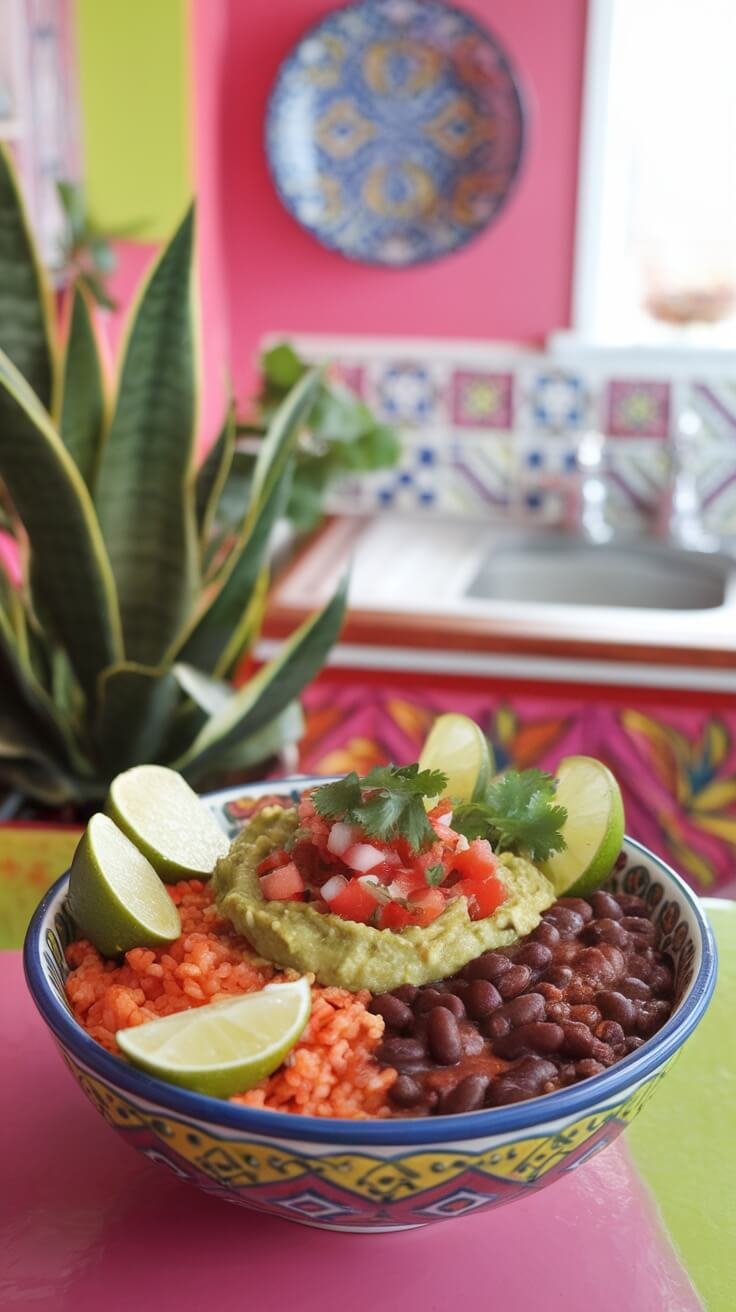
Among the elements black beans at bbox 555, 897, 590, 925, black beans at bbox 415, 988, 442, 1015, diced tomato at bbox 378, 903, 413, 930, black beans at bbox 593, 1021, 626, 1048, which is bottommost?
black beans at bbox 555, 897, 590, 925

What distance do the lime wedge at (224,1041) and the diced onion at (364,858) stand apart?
A: 0.36 feet

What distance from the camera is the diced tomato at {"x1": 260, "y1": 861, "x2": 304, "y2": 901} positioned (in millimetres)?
876

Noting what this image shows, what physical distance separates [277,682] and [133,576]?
23 cm

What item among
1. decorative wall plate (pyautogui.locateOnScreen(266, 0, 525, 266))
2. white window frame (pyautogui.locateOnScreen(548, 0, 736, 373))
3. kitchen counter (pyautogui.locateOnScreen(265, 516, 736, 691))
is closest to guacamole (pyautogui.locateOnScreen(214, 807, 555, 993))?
kitchen counter (pyautogui.locateOnScreen(265, 516, 736, 691))

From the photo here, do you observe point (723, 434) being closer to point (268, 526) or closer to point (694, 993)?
point (268, 526)

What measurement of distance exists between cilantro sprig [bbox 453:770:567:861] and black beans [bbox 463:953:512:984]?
126mm

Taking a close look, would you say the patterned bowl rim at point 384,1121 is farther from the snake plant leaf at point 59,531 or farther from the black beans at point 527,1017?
the snake plant leaf at point 59,531

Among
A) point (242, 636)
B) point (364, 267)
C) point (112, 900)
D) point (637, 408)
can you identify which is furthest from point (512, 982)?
point (364, 267)

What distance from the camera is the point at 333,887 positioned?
867mm

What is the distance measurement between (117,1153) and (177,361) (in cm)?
82

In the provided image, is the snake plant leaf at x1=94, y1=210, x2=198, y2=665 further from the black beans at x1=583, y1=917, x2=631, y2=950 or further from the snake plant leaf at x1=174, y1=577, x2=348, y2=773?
the black beans at x1=583, y1=917, x2=631, y2=950

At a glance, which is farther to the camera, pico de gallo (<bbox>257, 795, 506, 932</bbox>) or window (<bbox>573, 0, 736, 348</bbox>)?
window (<bbox>573, 0, 736, 348</bbox>)

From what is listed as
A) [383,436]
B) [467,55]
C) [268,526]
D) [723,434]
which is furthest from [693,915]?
[467,55]

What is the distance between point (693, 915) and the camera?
91cm
